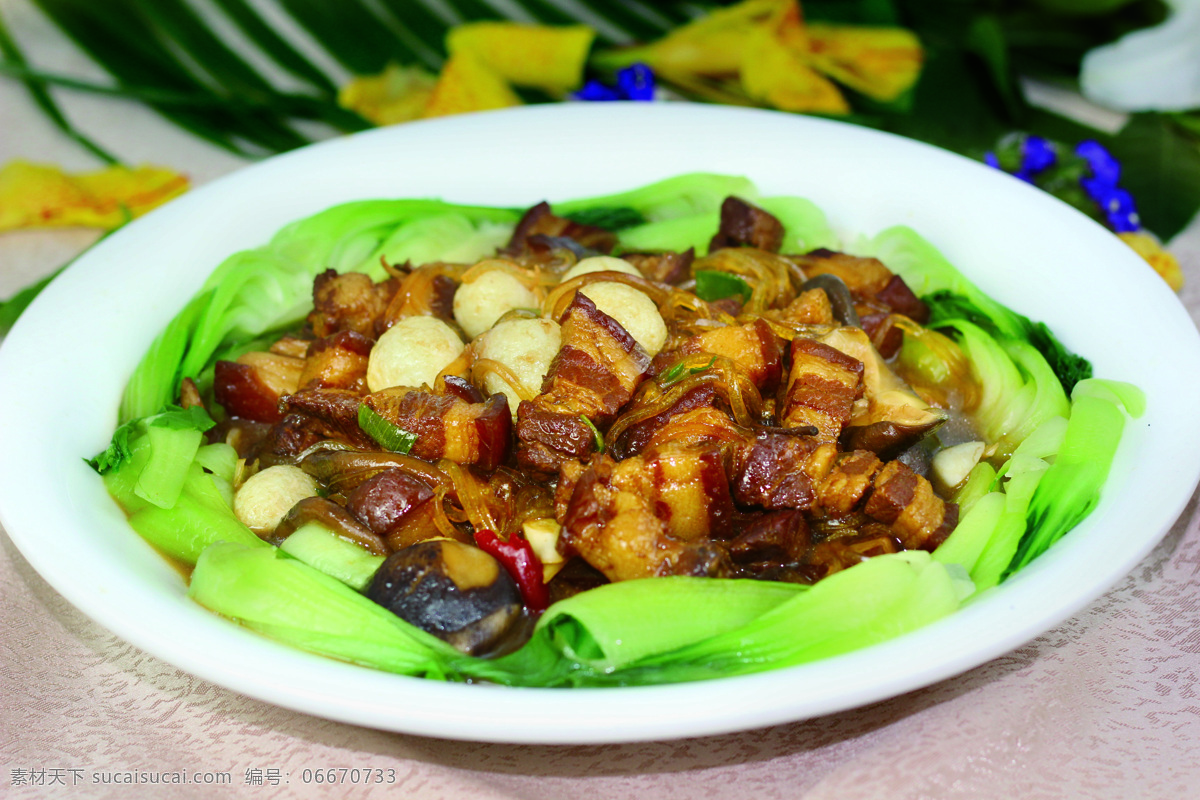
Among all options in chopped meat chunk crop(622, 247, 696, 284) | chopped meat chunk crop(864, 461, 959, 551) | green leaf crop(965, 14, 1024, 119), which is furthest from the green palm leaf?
chopped meat chunk crop(864, 461, 959, 551)

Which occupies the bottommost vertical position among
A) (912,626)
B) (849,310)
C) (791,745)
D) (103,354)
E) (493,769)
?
(493,769)

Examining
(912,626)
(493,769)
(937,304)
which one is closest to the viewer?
(912,626)

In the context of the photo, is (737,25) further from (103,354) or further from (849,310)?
(103,354)

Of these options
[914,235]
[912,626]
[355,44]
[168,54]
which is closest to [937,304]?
[914,235]

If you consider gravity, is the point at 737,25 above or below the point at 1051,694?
above

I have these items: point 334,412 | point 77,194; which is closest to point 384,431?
point 334,412

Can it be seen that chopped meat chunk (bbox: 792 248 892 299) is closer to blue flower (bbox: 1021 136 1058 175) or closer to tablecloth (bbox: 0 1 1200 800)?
tablecloth (bbox: 0 1 1200 800)

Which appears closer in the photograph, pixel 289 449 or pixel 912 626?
pixel 912 626

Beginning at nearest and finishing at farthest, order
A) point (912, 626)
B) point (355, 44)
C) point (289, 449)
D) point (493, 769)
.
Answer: point (912, 626) → point (493, 769) → point (289, 449) → point (355, 44)
